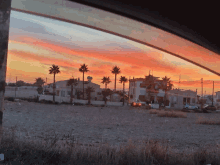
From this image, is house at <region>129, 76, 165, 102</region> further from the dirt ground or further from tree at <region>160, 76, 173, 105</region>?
the dirt ground

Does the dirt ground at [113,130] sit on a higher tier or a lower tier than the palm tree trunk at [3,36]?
lower

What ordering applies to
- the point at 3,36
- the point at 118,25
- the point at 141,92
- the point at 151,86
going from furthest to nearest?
the point at 141,92 → the point at 151,86 → the point at 118,25 → the point at 3,36

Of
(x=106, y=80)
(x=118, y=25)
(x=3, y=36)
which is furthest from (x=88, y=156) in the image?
(x=106, y=80)

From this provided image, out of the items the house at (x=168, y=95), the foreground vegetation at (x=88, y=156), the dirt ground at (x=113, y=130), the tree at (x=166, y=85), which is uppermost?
the tree at (x=166, y=85)

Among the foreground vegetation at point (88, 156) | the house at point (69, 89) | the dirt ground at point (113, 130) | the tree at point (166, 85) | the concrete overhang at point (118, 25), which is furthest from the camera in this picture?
the house at point (69, 89)

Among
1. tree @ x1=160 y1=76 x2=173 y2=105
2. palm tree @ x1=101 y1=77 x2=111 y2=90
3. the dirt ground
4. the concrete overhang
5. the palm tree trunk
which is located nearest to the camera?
the palm tree trunk

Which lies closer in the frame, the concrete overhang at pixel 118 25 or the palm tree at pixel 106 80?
the concrete overhang at pixel 118 25

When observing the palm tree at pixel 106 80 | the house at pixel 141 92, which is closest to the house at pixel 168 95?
the house at pixel 141 92

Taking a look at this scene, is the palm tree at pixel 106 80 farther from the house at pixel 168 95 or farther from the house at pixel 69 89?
the house at pixel 168 95

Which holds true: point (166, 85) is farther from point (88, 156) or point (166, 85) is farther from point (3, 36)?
point (3, 36)

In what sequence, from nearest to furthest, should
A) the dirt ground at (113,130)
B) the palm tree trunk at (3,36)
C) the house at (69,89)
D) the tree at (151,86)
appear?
1. the palm tree trunk at (3,36)
2. the dirt ground at (113,130)
3. the house at (69,89)
4. the tree at (151,86)

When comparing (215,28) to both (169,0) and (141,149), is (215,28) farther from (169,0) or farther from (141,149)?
(141,149)

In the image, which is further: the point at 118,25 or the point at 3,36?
the point at 118,25

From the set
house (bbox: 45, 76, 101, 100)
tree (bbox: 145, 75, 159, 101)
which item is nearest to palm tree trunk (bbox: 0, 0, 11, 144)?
house (bbox: 45, 76, 101, 100)
